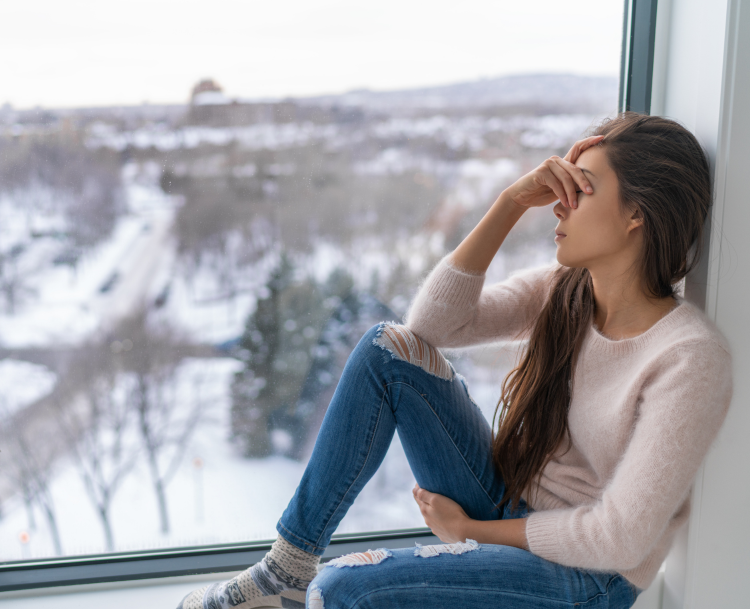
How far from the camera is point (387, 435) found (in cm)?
105

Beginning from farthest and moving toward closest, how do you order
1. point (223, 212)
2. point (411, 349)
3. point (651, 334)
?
1. point (223, 212)
2. point (411, 349)
3. point (651, 334)

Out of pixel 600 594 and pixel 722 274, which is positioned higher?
pixel 722 274

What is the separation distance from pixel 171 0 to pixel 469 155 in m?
0.71

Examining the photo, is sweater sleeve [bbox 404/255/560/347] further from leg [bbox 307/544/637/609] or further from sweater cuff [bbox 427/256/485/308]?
leg [bbox 307/544/637/609]

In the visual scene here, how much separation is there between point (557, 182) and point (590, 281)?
198mm

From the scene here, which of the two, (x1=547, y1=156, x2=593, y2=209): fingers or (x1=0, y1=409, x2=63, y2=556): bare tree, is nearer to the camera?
(x1=547, y1=156, x2=593, y2=209): fingers

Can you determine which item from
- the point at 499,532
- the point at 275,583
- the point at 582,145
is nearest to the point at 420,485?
the point at 499,532

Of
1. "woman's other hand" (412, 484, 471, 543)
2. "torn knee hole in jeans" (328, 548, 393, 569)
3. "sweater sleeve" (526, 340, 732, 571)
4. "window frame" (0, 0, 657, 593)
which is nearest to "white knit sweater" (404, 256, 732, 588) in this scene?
"sweater sleeve" (526, 340, 732, 571)

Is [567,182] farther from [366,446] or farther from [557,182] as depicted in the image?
[366,446]

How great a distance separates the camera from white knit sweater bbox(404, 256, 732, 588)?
85 centimetres

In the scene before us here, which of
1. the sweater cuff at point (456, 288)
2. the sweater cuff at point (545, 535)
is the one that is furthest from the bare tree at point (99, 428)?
the sweater cuff at point (545, 535)

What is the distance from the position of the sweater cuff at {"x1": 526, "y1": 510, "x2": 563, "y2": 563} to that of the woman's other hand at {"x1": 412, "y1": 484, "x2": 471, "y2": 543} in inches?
4.7

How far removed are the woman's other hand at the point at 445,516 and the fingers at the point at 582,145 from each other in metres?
0.66

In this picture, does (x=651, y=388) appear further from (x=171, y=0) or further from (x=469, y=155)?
(x=171, y=0)
